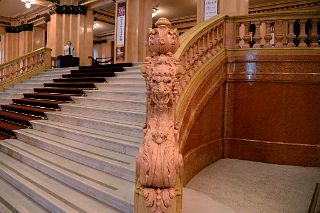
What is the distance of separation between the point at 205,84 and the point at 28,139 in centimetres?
319

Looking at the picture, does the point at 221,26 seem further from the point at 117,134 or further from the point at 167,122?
the point at 167,122

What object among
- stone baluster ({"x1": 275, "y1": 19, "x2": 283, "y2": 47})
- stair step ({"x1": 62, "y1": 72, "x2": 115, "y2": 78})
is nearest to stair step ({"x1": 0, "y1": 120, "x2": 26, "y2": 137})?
stair step ({"x1": 62, "y1": 72, "x2": 115, "y2": 78})

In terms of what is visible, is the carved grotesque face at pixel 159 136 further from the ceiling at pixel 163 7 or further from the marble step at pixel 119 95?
the ceiling at pixel 163 7

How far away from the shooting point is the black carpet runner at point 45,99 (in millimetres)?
6234

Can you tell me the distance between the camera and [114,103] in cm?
561

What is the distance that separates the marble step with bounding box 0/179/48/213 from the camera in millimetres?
3242

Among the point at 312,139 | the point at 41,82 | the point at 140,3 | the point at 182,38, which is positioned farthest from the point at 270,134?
the point at 140,3

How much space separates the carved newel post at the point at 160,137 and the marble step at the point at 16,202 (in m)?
1.40

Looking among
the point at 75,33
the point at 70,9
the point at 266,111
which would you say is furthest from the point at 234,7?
the point at 70,9

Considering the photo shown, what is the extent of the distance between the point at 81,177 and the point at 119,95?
269 centimetres

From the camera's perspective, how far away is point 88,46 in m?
14.5

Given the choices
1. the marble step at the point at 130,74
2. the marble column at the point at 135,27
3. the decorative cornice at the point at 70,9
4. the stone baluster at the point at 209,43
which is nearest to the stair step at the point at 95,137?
the stone baluster at the point at 209,43

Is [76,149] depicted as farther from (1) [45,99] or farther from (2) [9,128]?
(1) [45,99]

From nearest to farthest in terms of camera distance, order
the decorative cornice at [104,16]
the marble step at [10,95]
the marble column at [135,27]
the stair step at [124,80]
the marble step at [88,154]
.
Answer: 1. the marble step at [88,154]
2. the stair step at [124,80]
3. the marble step at [10,95]
4. the marble column at [135,27]
5. the decorative cornice at [104,16]
